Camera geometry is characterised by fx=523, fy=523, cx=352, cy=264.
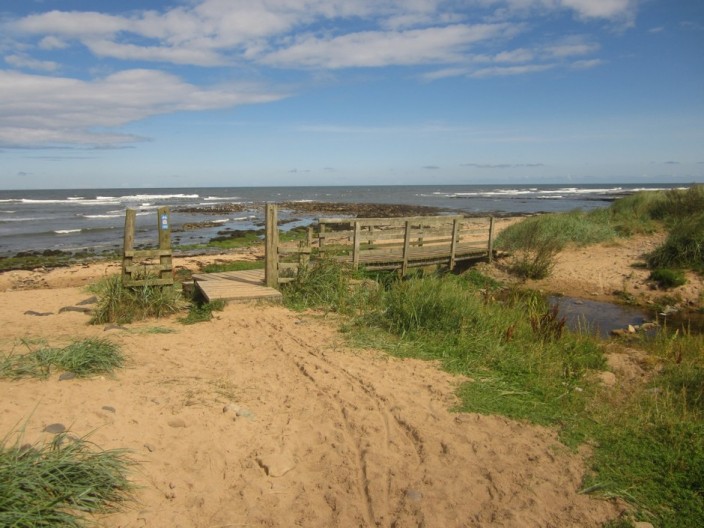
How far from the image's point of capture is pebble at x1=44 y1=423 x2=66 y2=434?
411cm

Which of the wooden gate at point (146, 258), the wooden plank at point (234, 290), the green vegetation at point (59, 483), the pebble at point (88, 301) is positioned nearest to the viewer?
the green vegetation at point (59, 483)

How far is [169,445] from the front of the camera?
14.2 ft

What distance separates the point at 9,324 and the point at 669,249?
15.8 metres

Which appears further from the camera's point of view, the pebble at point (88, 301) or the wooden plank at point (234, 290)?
the pebble at point (88, 301)

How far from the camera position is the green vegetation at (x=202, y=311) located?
8430mm

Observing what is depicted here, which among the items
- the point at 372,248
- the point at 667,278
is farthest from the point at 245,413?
the point at 667,278

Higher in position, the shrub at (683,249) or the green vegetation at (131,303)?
the shrub at (683,249)

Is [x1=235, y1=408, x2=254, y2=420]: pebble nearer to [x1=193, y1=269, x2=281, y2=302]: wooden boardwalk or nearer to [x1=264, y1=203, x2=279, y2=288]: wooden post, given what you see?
[x1=193, y1=269, x2=281, y2=302]: wooden boardwalk

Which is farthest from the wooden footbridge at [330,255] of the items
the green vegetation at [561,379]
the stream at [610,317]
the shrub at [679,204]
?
the shrub at [679,204]

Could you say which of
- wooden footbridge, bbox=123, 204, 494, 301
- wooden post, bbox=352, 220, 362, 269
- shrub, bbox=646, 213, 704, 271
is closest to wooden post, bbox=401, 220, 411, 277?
wooden footbridge, bbox=123, 204, 494, 301

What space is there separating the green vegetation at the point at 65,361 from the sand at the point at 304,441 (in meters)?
0.18

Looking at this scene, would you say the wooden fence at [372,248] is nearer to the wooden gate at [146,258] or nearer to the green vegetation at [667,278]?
the wooden gate at [146,258]

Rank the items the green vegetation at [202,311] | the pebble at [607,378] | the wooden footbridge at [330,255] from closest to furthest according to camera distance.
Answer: the pebble at [607,378] → the green vegetation at [202,311] → the wooden footbridge at [330,255]

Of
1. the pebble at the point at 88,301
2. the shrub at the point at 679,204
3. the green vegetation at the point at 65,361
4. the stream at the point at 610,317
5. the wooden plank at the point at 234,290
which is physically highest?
the shrub at the point at 679,204
